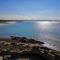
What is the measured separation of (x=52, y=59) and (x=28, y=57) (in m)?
0.49

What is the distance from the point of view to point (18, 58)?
380cm

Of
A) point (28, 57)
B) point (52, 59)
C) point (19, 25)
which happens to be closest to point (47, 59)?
point (52, 59)

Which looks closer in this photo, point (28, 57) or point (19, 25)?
point (28, 57)

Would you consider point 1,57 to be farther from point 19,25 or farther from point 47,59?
point 19,25

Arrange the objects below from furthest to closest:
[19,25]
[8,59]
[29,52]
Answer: [19,25]
[29,52]
[8,59]

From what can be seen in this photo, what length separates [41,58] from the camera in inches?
155

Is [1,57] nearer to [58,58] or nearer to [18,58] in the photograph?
[18,58]

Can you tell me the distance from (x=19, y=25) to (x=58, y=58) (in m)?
6.55

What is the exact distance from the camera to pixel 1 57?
3.77 m

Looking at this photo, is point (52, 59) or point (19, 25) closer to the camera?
point (52, 59)

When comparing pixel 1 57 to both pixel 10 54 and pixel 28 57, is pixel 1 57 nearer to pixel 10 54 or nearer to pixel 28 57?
pixel 10 54

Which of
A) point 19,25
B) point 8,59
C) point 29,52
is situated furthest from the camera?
point 19,25

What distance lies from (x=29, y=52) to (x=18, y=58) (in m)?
0.30

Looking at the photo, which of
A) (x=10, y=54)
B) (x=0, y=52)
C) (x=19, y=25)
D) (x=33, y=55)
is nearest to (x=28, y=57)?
(x=33, y=55)
